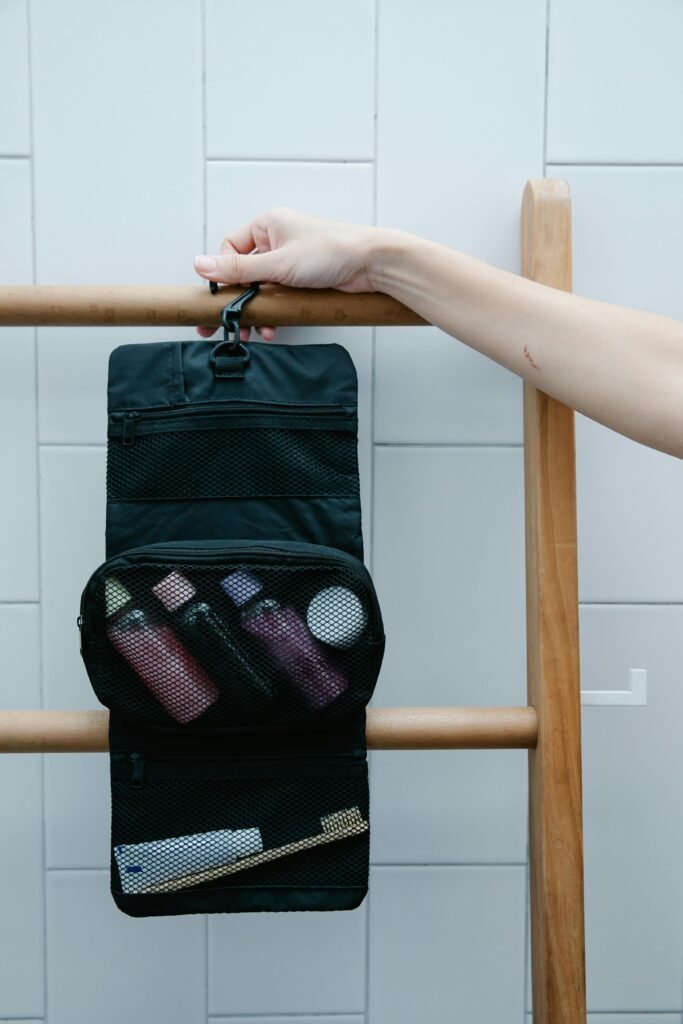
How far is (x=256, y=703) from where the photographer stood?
1.98 feet

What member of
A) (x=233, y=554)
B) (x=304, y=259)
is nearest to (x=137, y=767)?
(x=233, y=554)

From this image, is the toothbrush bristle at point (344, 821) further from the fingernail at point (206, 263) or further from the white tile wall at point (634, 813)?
the fingernail at point (206, 263)

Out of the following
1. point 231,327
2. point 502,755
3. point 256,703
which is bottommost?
point 502,755

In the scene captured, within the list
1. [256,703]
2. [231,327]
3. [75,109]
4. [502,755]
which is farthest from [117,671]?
[75,109]

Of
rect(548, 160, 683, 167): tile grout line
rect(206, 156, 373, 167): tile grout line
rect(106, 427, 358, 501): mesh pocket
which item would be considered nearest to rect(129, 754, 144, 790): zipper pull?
rect(106, 427, 358, 501): mesh pocket

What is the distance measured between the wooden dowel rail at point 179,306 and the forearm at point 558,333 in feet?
0.08

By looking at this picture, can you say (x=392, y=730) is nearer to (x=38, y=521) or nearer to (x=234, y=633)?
(x=234, y=633)

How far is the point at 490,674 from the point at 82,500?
0.42 m

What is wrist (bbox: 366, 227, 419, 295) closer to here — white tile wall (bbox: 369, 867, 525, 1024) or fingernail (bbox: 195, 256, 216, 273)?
fingernail (bbox: 195, 256, 216, 273)

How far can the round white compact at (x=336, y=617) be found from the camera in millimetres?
601

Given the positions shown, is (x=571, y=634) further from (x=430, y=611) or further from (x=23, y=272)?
(x=23, y=272)

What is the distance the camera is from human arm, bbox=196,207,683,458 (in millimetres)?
561

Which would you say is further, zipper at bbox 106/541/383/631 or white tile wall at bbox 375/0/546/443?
white tile wall at bbox 375/0/546/443

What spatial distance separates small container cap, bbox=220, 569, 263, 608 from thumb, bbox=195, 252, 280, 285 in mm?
235
